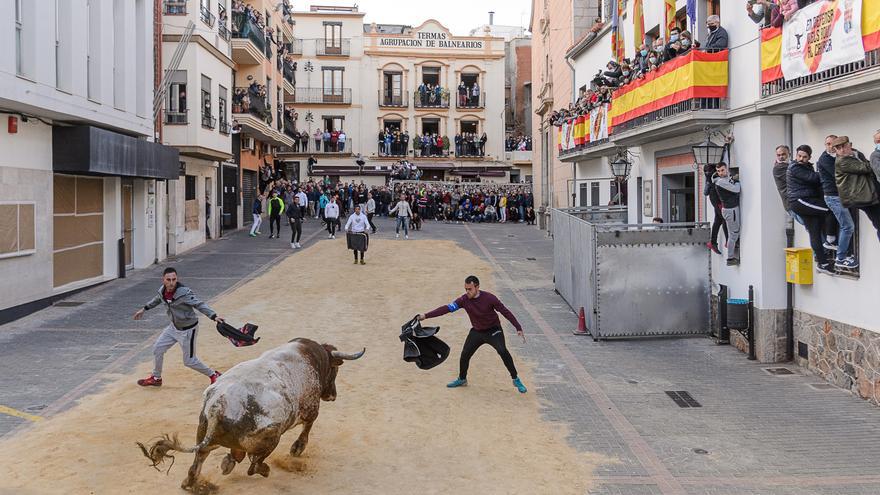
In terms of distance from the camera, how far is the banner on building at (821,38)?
902 cm

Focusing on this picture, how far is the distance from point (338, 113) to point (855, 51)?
46892 millimetres

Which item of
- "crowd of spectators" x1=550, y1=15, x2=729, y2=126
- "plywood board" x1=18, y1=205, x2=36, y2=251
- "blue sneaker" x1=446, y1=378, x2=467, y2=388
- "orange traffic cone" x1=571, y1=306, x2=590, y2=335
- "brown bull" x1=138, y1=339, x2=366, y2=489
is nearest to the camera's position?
"brown bull" x1=138, y1=339, x2=366, y2=489

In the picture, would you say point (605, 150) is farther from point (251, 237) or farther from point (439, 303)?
point (251, 237)

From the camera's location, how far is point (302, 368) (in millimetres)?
7422

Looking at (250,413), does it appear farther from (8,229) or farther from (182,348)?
(8,229)

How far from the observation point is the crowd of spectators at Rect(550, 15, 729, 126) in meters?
12.9

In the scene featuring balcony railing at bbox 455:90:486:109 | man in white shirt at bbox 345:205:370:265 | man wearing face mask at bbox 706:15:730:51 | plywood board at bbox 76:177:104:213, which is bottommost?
man in white shirt at bbox 345:205:370:265

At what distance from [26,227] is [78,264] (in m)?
3.06

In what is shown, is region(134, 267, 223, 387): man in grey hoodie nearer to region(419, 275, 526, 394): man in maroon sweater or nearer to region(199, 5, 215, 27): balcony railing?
region(419, 275, 526, 394): man in maroon sweater

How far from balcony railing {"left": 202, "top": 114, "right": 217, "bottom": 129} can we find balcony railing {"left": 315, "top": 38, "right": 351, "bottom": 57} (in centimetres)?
2893

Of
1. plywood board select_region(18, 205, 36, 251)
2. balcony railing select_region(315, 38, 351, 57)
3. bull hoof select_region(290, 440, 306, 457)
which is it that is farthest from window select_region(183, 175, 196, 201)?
balcony railing select_region(315, 38, 351, 57)

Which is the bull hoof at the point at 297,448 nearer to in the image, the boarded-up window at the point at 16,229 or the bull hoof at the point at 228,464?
the bull hoof at the point at 228,464

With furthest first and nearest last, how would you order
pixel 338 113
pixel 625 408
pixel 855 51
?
pixel 338 113 → pixel 625 408 → pixel 855 51

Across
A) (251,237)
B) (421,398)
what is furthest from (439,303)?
(251,237)
